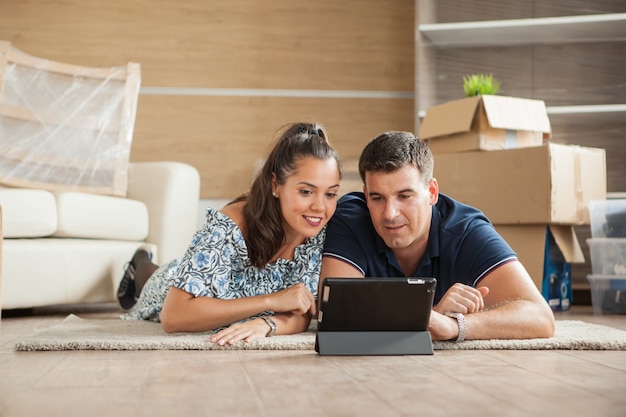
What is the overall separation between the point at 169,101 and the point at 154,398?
3.54 meters

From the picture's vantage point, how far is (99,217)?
3.21 metres

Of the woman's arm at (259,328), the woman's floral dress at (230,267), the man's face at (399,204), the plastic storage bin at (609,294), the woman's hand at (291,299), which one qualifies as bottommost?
the plastic storage bin at (609,294)

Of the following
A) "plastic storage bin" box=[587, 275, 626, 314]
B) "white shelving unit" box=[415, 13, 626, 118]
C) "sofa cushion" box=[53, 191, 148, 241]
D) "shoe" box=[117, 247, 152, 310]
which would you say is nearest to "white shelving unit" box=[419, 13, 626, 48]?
"white shelving unit" box=[415, 13, 626, 118]

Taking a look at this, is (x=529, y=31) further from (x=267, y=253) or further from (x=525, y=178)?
(x=267, y=253)

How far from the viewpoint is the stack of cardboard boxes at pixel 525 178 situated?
326cm

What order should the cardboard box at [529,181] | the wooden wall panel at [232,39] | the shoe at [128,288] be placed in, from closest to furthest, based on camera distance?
1. the shoe at [128,288]
2. the cardboard box at [529,181]
3. the wooden wall panel at [232,39]

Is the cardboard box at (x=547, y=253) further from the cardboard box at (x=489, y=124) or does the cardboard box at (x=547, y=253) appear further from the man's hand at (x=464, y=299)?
the man's hand at (x=464, y=299)

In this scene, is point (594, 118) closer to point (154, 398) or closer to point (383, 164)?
point (383, 164)

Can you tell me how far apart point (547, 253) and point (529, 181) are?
31 cm

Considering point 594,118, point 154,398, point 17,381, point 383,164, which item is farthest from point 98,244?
point 594,118

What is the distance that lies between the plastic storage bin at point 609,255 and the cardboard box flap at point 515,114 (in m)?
0.53

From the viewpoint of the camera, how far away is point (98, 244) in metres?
3.20

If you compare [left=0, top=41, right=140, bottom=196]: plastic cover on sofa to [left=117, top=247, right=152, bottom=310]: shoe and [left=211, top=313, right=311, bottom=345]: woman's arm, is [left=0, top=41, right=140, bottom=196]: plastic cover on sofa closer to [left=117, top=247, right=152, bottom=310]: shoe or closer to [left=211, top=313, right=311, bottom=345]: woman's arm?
[left=117, top=247, right=152, bottom=310]: shoe

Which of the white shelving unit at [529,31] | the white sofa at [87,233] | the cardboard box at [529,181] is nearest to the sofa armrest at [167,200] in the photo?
the white sofa at [87,233]
